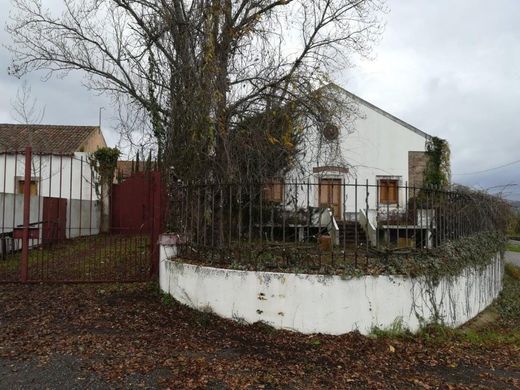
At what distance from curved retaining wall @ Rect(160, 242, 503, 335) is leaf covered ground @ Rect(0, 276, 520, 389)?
16 centimetres

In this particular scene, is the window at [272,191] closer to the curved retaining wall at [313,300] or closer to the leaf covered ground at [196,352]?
the curved retaining wall at [313,300]

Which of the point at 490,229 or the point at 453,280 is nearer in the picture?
the point at 453,280

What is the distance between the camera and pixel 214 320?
6605mm

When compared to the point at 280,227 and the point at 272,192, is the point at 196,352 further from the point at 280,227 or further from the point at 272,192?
the point at 272,192

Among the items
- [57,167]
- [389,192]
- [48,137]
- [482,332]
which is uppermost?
[48,137]

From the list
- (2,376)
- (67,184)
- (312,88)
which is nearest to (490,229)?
(312,88)

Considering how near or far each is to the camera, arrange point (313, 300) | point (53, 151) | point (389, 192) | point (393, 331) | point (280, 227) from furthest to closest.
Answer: point (53, 151)
point (389, 192)
point (280, 227)
point (393, 331)
point (313, 300)

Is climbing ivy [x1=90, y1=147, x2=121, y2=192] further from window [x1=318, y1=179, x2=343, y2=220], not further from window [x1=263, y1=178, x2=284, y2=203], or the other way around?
window [x1=263, y1=178, x2=284, y2=203]

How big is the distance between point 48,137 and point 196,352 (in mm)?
20005

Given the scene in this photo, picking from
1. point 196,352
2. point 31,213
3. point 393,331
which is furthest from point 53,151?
point 393,331

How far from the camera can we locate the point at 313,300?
249 inches

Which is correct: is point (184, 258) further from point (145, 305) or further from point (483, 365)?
point (483, 365)

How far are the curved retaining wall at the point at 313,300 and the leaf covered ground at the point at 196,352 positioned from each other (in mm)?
163

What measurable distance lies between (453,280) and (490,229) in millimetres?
5559
